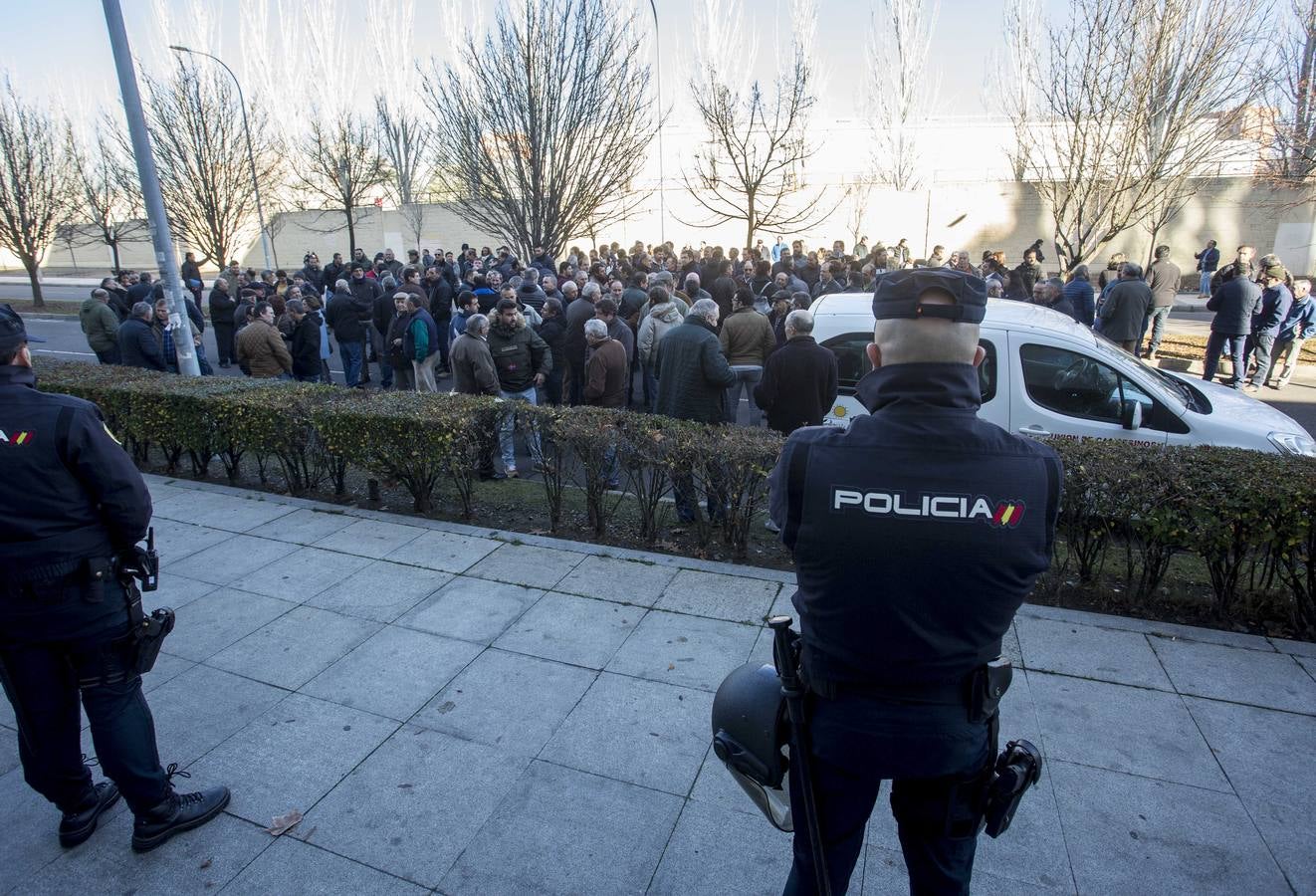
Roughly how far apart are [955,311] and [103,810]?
3.65 metres

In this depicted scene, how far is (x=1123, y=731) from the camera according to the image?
11.5ft

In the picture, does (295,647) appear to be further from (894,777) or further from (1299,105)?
(1299,105)

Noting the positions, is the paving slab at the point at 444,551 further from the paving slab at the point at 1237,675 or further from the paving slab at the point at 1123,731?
the paving slab at the point at 1237,675

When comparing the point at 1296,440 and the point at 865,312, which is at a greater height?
the point at 865,312

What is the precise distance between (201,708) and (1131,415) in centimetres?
644

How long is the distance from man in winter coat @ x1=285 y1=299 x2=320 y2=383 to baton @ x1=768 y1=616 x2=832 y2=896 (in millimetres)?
10073

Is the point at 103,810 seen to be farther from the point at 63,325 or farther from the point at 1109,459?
the point at 63,325

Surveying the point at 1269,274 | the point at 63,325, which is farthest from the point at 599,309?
the point at 63,325

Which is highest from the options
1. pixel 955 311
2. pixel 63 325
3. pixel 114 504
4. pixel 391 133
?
pixel 391 133

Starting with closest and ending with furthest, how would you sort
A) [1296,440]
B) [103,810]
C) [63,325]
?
[103,810], [1296,440], [63,325]

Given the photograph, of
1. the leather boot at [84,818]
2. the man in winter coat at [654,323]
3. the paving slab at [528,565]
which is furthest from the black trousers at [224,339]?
the leather boot at [84,818]

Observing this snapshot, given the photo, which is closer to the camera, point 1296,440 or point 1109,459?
point 1109,459

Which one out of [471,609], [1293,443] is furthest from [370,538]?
[1293,443]

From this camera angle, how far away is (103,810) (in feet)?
10.0
